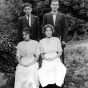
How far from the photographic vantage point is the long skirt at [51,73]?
4.52 metres

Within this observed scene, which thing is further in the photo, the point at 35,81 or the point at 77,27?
the point at 77,27

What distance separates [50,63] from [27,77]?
0.55 metres

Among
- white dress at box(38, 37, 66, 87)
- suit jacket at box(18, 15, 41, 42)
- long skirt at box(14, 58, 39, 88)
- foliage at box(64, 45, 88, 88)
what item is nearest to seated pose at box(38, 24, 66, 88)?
white dress at box(38, 37, 66, 87)

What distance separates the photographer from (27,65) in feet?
15.7

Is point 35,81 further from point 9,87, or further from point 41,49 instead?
point 9,87

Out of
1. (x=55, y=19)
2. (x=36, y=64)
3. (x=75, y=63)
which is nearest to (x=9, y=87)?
(x=36, y=64)

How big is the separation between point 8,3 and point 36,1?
A: 1496 millimetres

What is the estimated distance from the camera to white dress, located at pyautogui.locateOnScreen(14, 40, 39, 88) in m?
4.62

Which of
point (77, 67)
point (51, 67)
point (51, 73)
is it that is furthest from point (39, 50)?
point (77, 67)

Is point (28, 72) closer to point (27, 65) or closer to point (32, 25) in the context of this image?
point (27, 65)

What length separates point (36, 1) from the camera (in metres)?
11.9

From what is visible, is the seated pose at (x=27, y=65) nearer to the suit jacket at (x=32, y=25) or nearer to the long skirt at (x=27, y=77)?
the long skirt at (x=27, y=77)

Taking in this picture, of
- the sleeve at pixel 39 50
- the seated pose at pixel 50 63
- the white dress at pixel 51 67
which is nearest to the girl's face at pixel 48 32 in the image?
the seated pose at pixel 50 63

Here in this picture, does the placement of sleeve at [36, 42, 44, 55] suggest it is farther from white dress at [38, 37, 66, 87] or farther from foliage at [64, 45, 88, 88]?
foliage at [64, 45, 88, 88]
